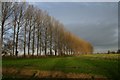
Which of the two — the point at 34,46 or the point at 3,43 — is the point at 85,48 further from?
the point at 3,43

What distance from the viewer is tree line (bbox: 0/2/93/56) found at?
120ft

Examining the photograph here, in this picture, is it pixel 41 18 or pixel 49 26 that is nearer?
pixel 41 18

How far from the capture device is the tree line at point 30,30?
3667cm

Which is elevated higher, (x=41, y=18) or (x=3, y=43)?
(x=41, y=18)

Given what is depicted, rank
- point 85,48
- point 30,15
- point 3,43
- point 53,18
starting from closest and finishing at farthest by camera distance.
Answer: point 3,43 < point 30,15 < point 53,18 < point 85,48

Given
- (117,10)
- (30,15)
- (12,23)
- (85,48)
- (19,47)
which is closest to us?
(117,10)

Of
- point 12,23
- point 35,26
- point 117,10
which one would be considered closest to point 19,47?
point 12,23

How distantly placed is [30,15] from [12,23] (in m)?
8.17

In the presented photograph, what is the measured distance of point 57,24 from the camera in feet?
177

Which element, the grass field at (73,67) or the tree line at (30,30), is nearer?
the grass field at (73,67)

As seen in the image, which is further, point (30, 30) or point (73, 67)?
point (30, 30)

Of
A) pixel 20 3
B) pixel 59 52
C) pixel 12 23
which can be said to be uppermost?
pixel 20 3

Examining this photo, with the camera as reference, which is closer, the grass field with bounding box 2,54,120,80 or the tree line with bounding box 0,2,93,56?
the grass field with bounding box 2,54,120,80

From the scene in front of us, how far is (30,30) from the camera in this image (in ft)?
156
